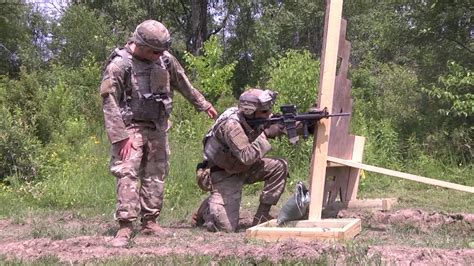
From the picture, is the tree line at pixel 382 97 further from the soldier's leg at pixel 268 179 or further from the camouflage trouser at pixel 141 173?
the camouflage trouser at pixel 141 173

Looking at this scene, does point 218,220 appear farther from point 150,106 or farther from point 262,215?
point 150,106

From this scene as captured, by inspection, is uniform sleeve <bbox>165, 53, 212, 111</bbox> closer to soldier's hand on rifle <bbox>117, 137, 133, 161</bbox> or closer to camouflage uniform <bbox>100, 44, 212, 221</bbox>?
camouflage uniform <bbox>100, 44, 212, 221</bbox>

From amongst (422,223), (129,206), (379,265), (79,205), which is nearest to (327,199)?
(422,223)

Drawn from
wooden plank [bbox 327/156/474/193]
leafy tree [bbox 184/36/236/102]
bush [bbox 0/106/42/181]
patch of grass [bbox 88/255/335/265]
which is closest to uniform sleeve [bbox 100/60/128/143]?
patch of grass [bbox 88/255/335/265]

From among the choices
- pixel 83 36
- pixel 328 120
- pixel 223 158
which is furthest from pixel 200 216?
pixel 83 36

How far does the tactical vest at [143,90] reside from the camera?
5359 mm

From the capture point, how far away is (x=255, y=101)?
5613 mm

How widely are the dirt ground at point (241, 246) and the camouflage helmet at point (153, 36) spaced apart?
5.23 ft

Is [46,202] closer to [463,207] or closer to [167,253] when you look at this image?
[167,253]

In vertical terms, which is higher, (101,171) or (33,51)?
(33,51)

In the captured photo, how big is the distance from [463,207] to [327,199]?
7.47 ft

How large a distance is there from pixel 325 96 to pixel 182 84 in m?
1.33

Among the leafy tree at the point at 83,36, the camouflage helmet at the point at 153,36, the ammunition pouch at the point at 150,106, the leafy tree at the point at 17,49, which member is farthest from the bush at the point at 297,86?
the leafy tree at the point at 17,49

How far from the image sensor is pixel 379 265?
Result: 3686mm
